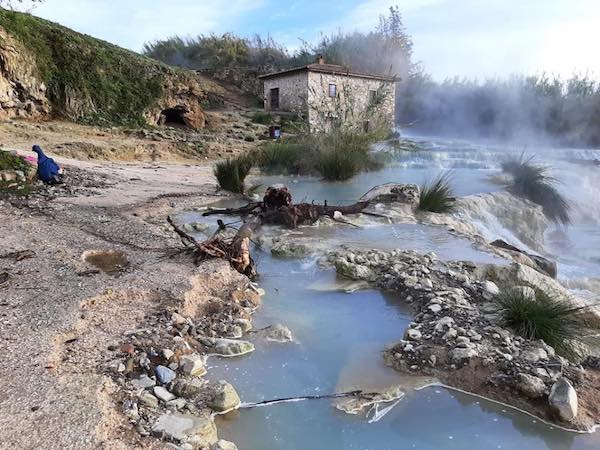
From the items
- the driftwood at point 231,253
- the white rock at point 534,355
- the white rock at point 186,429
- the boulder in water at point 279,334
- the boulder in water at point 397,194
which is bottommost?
the boulder in water at point 279,334

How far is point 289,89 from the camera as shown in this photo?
25.1m

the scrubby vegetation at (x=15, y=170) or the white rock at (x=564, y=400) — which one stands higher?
the scrubby vegetation at (x=15, y=170)

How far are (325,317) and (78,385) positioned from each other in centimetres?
193

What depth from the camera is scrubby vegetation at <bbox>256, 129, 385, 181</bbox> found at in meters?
11.2

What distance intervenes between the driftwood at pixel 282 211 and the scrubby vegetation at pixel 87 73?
1062cm

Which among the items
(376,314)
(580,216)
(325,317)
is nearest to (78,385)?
(325,317)

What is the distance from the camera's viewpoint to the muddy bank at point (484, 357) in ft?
8.96

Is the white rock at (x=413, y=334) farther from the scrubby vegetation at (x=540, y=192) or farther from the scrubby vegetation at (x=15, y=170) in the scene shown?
the scrubby vegetation at (x=540, y=192)

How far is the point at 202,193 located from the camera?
941 centimetres

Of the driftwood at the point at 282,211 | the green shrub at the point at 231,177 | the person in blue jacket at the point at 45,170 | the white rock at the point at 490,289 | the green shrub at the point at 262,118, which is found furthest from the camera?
the green shrub at the point at 262,118

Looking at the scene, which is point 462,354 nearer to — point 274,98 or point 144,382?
point 144,382

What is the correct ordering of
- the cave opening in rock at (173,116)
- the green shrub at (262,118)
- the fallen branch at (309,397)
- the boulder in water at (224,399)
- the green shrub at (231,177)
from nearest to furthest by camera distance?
the boulder in water at (224,399) → the fallen branch at (309,397) → the green shrub at (231,177) → the cave opening in rock at (173,116) → the green shrub at (262,118)

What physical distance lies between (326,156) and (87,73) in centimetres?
940

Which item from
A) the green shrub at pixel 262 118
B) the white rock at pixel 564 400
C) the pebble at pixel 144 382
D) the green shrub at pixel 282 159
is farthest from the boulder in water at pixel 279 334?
the green shrub at pixel 262 118
